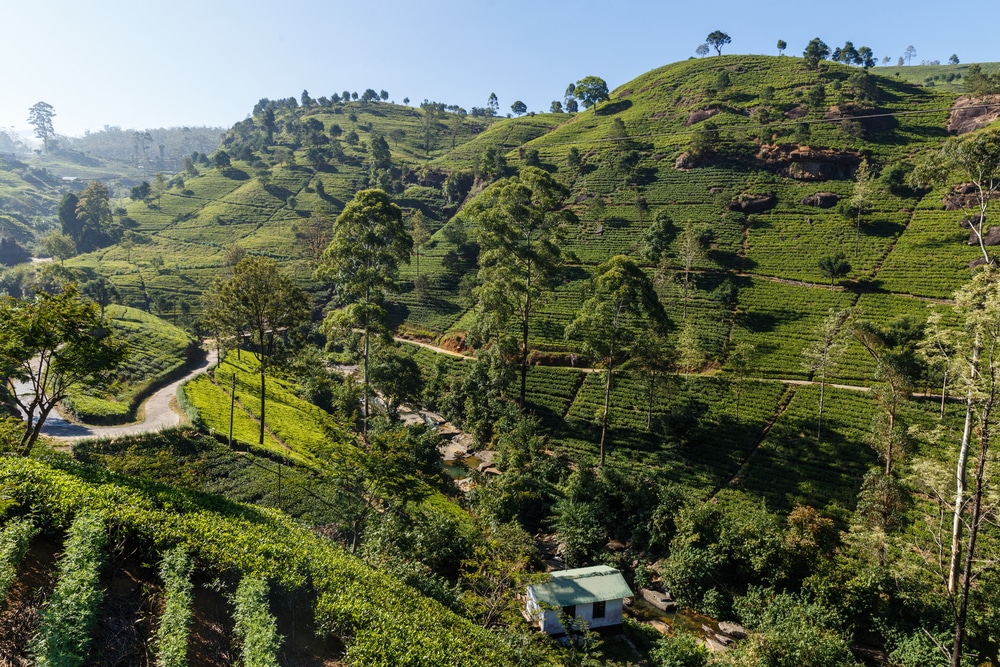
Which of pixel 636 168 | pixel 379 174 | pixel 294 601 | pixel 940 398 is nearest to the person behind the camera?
pixel 294 601

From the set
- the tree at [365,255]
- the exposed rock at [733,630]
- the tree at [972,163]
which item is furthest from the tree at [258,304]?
the tree at [972,163]

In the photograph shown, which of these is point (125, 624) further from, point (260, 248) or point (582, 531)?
point (260, 248)

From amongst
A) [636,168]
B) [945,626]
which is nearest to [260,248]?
[636,168]

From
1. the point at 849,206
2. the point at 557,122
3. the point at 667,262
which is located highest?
the point at 557,122

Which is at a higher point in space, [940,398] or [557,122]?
[557,122]

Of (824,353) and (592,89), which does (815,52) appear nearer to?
(592,89)

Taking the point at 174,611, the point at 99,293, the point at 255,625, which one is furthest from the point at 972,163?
the point at 99,293

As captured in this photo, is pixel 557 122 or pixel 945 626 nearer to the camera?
pixel 945 626

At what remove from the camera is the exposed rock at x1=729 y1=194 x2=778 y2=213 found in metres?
65.2

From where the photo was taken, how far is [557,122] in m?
137

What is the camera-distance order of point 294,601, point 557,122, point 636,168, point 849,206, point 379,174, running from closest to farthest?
point 294,601 < point 849,206 < point 636,168 < point 379,174 < point 557,122

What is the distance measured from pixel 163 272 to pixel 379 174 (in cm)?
4901

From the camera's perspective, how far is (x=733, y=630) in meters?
22.4

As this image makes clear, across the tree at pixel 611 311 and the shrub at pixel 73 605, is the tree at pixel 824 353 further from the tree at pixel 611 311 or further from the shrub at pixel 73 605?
the shrub at pixel 73 605
